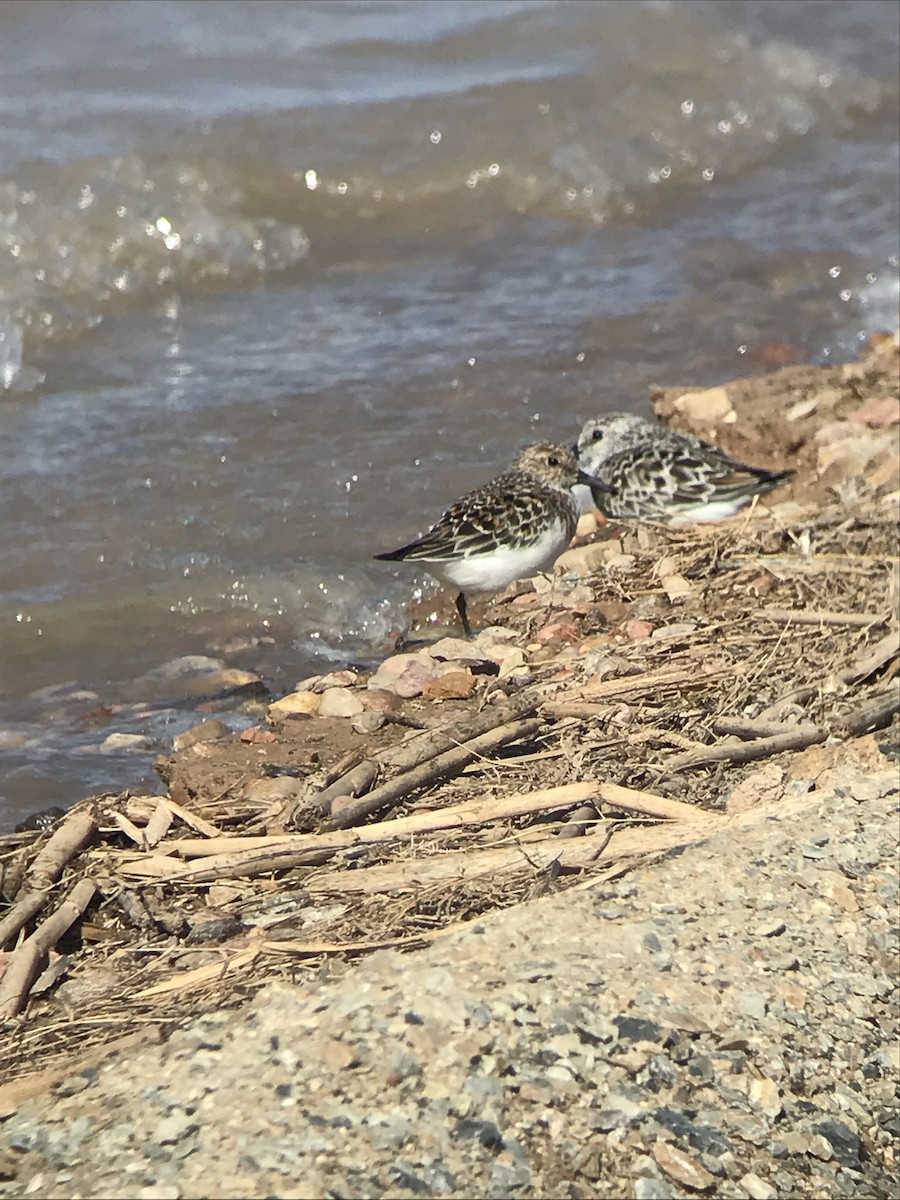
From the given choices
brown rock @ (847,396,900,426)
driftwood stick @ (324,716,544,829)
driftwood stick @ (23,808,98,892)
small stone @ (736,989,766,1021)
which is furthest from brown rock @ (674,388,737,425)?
small stone @ (736,989,766,1021)

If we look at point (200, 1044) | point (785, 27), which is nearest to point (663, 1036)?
point (200, 1044)

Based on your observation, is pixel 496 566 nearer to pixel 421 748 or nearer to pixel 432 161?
pixel 421 748

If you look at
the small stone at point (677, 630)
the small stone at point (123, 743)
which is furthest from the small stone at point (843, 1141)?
the small stone at point (123, 743)

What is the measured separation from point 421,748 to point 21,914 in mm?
1018

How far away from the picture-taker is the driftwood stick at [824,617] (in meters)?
4.39

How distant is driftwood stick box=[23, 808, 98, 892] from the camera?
350 cm

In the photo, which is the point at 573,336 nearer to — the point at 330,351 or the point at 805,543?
the point at 330,351

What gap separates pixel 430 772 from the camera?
3.73m

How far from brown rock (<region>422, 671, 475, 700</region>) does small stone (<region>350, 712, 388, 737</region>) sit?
0.85 feet

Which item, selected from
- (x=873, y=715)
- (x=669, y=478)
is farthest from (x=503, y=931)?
(x=669, y=478)

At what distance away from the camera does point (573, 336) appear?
8359 mm

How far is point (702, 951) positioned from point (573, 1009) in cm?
34

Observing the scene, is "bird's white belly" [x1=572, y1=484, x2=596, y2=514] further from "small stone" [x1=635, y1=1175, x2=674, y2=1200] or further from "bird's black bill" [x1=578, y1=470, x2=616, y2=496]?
"small stone" [x1=635, y1=1175, x2=674, y2=1200]

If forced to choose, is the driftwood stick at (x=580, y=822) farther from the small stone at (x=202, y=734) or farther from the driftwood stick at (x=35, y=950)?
the small stone at (x=202, y=734)
